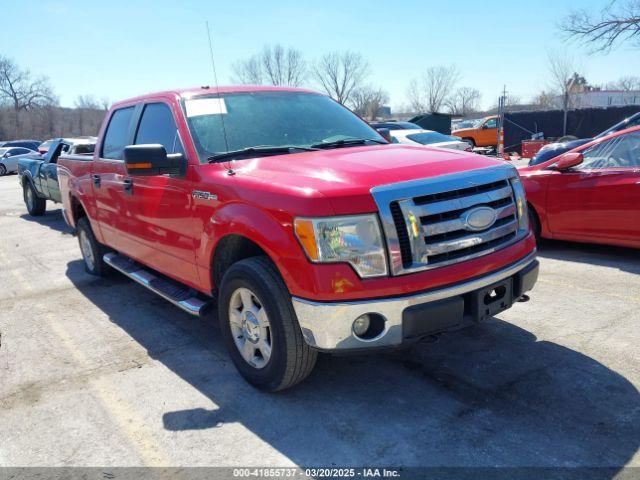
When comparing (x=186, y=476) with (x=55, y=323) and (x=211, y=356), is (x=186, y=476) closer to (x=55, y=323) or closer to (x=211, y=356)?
(x=211, y=356)

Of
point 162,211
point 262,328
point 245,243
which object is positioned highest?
point 162,211

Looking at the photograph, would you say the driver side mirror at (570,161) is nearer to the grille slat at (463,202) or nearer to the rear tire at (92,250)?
the grille slat at (463,202)

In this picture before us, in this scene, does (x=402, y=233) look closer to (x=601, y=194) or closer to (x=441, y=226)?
(x=441, y=226)

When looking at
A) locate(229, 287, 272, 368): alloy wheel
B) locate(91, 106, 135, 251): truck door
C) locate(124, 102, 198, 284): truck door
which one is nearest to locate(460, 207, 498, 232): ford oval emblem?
locate(229, 287, 272, 368): alloy wheel

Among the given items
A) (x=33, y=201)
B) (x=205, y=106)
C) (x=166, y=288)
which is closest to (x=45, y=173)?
(x=33, y=201)

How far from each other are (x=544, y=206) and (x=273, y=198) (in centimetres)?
445

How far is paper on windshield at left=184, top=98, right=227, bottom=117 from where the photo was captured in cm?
401

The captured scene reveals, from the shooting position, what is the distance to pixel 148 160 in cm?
352

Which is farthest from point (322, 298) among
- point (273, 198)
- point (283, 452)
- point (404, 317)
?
point (283, 452)

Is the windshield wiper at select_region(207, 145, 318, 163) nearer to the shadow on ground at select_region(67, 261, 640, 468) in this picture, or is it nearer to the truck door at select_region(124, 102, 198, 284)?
the truck door at select_region(124, 102, 198, 284)

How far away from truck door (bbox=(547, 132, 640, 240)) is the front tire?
13.7 feet

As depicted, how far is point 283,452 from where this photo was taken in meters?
2.77

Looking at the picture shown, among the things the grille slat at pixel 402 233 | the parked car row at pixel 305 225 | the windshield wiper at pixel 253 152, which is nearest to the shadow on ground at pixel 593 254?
the parked car row at pixel 305 225

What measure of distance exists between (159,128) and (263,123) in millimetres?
971
